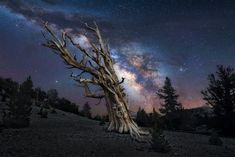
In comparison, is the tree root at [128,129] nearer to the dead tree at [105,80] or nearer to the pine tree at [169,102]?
the dead tree at [105,80]

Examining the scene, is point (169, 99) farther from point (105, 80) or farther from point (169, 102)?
point (105, 80)

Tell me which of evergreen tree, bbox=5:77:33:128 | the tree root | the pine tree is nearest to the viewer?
the tree root

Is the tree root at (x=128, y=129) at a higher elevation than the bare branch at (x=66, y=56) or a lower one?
lower

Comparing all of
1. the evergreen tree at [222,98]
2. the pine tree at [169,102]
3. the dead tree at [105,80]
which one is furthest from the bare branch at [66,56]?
the pine tree at [169,102]

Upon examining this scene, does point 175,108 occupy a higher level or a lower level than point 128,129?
higher

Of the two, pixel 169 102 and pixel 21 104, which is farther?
pixel 169 102

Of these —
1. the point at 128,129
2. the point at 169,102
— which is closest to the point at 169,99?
the point at 169,102

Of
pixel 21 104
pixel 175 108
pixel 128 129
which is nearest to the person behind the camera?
pixel 128 129

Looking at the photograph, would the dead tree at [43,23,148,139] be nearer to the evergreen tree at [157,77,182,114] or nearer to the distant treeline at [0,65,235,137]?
the distant treeline at [0,65,235,137]

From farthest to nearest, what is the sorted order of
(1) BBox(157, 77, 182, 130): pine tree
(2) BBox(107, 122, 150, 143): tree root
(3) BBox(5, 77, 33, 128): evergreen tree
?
(1) BBox(157, 77, 182, 130): pine tree → (3) BBox(5, 77, 33, 128): evergreen tree → (2) BBox(107, 122, 150, 143): tree root

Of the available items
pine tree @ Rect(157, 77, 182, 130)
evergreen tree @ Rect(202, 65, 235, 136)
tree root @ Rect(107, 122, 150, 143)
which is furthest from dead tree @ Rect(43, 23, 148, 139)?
pine tree @ Rect(157, 77, 182, 130)

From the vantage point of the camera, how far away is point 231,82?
2914cm

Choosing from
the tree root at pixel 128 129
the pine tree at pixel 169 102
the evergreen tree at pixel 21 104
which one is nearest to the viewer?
the tree root at pixel 128 129

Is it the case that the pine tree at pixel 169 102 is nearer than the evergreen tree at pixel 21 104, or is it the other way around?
the evergreen tree at pixel 21 104
